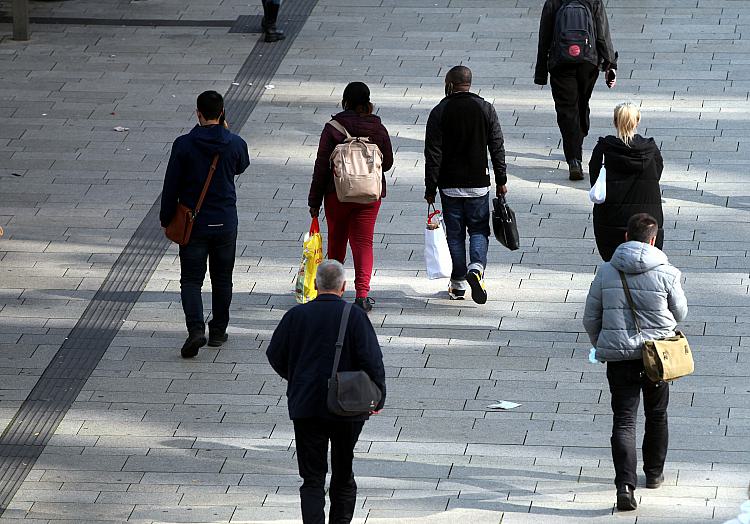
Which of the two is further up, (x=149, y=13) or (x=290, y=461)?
(x=290, y=461)

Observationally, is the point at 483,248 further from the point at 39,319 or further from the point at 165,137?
the point at 165,137

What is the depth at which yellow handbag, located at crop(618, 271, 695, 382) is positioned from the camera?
292 inches

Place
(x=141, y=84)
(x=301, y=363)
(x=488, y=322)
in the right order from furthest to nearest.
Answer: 1. (x=141, y=84)
2. (x=488, y=322)
3. (x=301, y=363)

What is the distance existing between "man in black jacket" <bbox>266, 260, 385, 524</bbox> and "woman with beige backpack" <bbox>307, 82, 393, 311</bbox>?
2.87m

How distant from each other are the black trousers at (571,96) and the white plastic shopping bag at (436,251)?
2503 mm

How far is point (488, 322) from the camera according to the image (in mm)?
10289

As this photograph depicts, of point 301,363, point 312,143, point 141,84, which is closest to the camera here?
point 301,363

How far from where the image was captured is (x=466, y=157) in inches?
409

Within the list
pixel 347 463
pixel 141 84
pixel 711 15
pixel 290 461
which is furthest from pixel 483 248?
pixel 711 15

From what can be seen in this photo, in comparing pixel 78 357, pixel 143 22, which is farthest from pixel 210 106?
pixel 143 22

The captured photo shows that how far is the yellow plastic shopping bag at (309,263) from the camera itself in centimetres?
1025

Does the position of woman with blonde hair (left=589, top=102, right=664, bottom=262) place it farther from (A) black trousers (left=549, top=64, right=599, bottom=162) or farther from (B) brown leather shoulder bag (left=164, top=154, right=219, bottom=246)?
(A) black trousers (left=549, top=64, right=599, bottom=162)

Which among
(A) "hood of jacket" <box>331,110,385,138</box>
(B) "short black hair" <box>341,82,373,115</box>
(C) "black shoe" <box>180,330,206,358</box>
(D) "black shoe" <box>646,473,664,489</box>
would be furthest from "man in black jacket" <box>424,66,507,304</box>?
(D) "black shoe" <box>646,473,664,489</box>

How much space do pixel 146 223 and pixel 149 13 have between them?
242 inches
